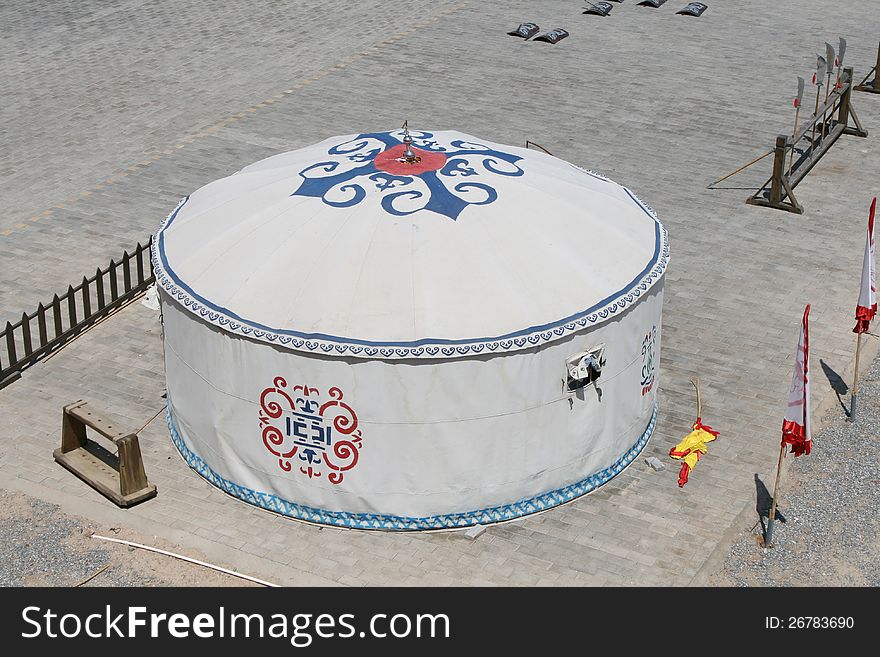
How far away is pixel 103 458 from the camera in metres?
19.2

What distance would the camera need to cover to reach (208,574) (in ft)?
55.9

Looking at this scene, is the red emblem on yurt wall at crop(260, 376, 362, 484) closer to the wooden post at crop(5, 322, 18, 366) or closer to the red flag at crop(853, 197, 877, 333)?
the wooden post at crop(5, 322, 18, 366)

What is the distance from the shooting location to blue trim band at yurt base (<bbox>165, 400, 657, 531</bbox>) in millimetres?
17719

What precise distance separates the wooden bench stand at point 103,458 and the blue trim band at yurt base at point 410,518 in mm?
976

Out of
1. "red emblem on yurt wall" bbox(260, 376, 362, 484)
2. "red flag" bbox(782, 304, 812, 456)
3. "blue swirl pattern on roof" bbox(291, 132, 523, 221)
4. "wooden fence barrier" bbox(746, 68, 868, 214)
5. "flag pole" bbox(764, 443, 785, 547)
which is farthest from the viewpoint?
"wooden fence barrier" bbox(746, 68, 868, 214)

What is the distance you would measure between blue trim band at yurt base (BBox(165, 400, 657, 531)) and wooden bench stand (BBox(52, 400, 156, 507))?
98cm

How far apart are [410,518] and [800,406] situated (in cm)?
532

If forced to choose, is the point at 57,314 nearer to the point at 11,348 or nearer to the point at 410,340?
the point at 11,348

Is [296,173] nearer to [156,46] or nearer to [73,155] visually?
[73,155]

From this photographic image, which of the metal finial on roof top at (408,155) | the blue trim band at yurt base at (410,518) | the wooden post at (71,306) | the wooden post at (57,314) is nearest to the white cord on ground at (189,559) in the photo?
the blue trim band at yurt base at (410,518)

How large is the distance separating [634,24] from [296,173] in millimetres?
22240

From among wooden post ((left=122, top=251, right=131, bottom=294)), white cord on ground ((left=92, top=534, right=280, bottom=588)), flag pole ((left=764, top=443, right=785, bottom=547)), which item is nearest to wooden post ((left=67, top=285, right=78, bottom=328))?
wooden post ((left=122, top=251, right=131, bottom=294))

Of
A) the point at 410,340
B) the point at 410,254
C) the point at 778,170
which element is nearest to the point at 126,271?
the point at 410,254

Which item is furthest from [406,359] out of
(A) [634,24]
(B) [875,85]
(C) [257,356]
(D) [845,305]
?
(A) [634,24]
